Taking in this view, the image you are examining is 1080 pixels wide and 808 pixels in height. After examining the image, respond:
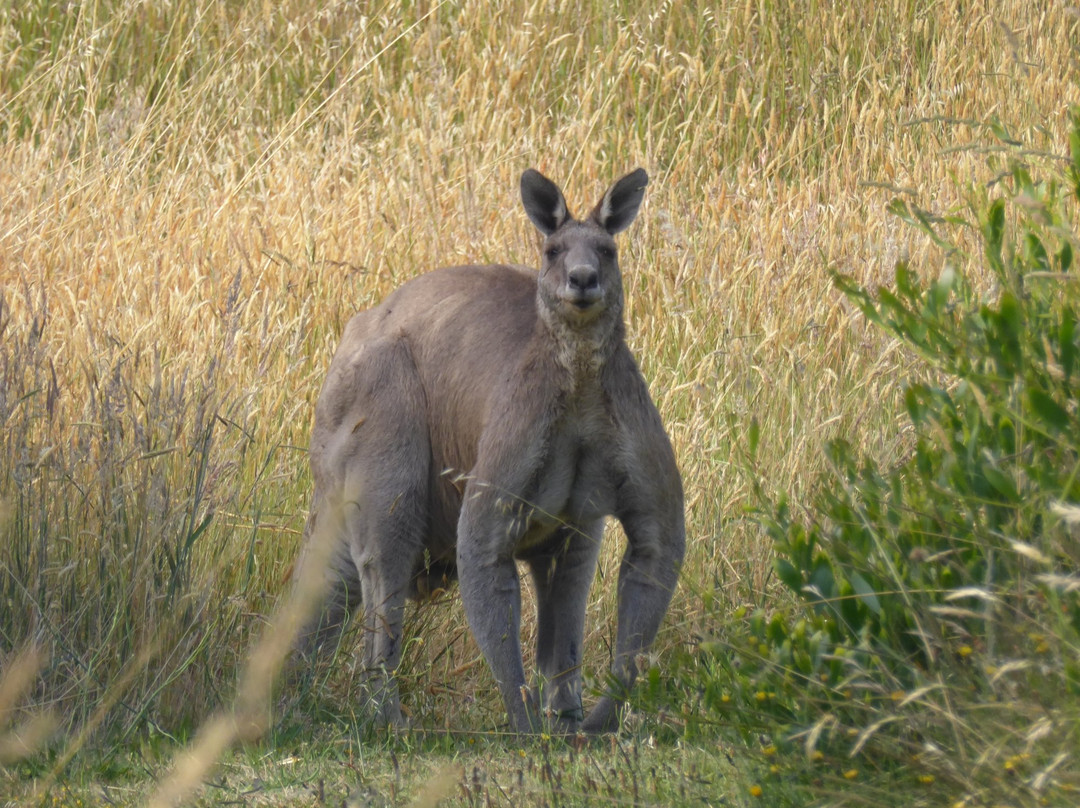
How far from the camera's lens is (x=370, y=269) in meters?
8.00

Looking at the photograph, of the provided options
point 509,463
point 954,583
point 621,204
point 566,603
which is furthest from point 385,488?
point 954,583

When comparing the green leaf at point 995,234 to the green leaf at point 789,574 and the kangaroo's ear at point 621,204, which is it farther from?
the kangaroo's ear at point 621,204

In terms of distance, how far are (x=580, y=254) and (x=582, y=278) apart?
0.16 m

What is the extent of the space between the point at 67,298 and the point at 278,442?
1.84 metres

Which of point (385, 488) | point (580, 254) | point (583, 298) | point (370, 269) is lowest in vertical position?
point (385, 488)

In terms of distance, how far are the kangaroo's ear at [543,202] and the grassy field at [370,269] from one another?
1.09m

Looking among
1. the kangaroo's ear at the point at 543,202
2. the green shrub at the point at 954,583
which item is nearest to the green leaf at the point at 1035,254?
the green shrub at the point at 954,583

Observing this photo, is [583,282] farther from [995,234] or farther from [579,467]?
[995,234]

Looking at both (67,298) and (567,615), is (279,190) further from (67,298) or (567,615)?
(567,615)

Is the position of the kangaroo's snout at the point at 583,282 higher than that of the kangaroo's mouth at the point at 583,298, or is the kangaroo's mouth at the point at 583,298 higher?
the kangaroo's snout at the point at 583,282

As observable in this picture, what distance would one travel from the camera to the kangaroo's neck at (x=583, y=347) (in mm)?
4988

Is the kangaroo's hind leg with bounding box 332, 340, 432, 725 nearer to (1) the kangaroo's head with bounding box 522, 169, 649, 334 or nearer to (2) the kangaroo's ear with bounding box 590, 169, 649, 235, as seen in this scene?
(1) the kangaroo's head with bounding box 522, 169, 649, 334

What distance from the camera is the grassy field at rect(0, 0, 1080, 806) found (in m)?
4.74

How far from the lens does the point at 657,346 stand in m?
7.45
